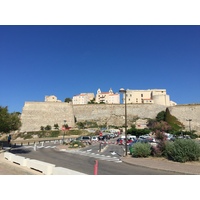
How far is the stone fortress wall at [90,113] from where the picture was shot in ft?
228

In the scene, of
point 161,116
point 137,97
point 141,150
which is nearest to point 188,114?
point 161,116

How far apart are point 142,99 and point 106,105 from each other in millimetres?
28911

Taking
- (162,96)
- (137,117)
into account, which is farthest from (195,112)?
(162,96)

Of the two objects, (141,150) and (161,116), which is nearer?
(141,150)

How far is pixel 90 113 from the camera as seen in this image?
82.0 m

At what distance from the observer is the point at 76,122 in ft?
261

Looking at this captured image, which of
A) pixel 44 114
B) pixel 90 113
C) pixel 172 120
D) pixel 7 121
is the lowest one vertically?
pixel 7 121

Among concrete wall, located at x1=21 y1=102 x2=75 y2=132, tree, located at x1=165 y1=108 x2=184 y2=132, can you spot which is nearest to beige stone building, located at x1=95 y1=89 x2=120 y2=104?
concrete wall, located at x1=21 y1=102 x2=75 y2=132

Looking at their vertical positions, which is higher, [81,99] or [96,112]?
[81,99]

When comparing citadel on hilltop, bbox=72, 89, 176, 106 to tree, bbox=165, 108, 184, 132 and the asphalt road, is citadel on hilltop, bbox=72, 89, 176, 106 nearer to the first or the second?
tree, bbox=165, 108, 184, 132

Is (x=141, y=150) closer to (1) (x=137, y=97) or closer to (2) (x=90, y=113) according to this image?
(2) (x=90, y=113)

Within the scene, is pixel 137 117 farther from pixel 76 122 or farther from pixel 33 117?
→ pixel 33 117

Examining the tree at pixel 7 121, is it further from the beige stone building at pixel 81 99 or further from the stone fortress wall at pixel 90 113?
the beige stone building at pixel 81 99

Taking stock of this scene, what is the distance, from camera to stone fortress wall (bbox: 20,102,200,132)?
69500mm
